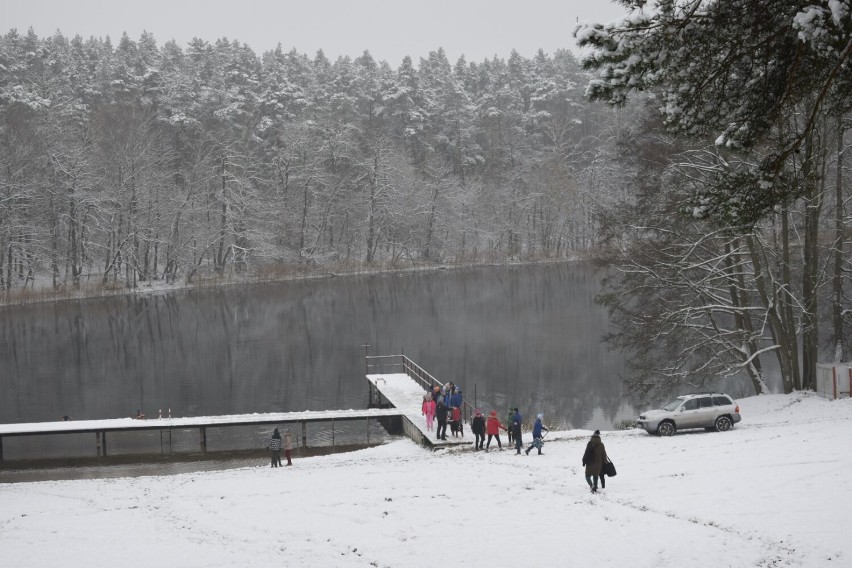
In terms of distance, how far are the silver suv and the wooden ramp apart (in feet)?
19.3

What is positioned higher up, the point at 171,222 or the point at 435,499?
the point at 171,222

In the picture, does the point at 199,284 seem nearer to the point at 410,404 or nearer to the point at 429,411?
the point at 410,404

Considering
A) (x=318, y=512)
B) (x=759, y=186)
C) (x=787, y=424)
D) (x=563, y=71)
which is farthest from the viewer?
(x=563, y=71)

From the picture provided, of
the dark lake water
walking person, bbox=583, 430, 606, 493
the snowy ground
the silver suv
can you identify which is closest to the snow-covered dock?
the dark lake water

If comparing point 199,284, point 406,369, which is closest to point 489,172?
point 199,284

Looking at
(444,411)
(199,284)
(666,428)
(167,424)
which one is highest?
(199,284)

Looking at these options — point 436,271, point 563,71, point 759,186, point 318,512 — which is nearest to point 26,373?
point 318,512

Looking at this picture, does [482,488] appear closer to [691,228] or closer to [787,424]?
[787,424]

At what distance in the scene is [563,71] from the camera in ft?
450

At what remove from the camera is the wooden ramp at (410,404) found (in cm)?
2622

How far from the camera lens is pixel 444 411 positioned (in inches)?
1030

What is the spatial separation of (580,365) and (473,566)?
30.3m

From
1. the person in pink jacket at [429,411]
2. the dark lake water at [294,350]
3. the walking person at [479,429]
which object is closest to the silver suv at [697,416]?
the walking person at [479,429]

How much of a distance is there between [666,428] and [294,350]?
29.1 m
